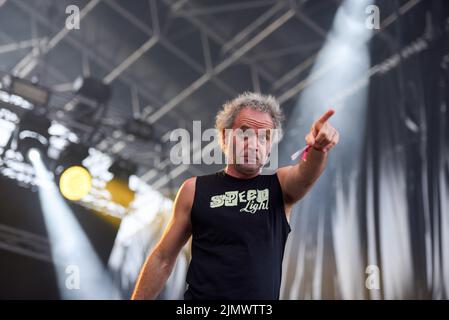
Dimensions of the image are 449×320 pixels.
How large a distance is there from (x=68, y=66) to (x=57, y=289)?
282 cm

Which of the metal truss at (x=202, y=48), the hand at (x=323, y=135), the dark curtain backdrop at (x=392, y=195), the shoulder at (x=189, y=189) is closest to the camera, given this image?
the hand at (x=323, y=135)

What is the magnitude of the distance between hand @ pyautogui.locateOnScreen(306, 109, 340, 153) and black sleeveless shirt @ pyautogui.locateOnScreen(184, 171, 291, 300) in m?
0.33

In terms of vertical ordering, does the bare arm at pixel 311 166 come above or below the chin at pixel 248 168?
below

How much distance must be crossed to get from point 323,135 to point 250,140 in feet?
1.30

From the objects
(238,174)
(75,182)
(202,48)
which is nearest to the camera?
(238,174)

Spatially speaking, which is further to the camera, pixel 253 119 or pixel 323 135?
pixel 253 119

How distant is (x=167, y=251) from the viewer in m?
2.39

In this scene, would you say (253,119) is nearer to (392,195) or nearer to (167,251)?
(167,251)

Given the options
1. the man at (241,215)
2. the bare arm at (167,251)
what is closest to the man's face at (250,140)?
the man at (241,215)

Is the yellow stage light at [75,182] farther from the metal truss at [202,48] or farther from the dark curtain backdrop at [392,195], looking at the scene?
the dark curtain backdrop at [392,195]

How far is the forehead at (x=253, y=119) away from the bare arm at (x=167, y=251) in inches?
12.4

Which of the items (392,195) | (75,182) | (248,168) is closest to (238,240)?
(248,168)

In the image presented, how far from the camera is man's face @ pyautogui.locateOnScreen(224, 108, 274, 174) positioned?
2270mm

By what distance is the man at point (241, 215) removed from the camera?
6.97 feet
